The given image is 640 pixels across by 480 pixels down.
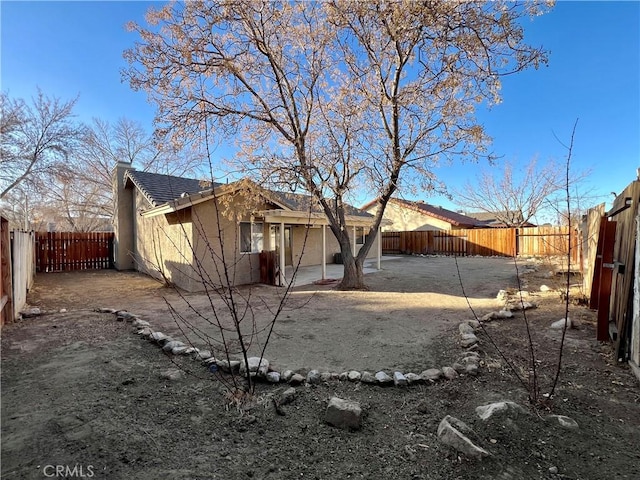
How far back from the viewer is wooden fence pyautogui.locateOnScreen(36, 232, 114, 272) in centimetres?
1388

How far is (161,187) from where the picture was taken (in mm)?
12945

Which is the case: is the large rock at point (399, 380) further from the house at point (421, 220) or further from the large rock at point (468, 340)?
the house at point (421, 220)

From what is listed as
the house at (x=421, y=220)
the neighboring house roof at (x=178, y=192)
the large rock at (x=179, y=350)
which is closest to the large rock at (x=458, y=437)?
the large rock at (x=179, y=350)

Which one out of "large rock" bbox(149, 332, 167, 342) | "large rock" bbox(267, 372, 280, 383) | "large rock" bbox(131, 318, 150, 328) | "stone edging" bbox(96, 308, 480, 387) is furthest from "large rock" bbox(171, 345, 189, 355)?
"large rock" bbox(131, 318, 150, 328)

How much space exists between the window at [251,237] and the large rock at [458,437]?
28.8ft

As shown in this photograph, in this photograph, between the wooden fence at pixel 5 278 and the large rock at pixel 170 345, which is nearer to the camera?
the large rock at pixel 170 345

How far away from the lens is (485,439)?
2359 mm

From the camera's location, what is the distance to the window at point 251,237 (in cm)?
1050

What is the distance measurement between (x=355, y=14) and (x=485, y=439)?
848cm

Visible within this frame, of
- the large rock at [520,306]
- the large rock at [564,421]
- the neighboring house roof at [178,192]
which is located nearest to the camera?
the large rock at [564,421]

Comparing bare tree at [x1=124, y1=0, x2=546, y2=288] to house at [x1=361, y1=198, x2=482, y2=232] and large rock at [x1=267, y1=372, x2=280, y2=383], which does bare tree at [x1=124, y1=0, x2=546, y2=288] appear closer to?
large rock at [x1=267, y1=372, x2=280, y2=383]

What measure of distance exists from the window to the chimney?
7.37m

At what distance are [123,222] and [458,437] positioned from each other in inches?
635

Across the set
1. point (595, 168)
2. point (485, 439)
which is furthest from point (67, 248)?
point (595, 168)
